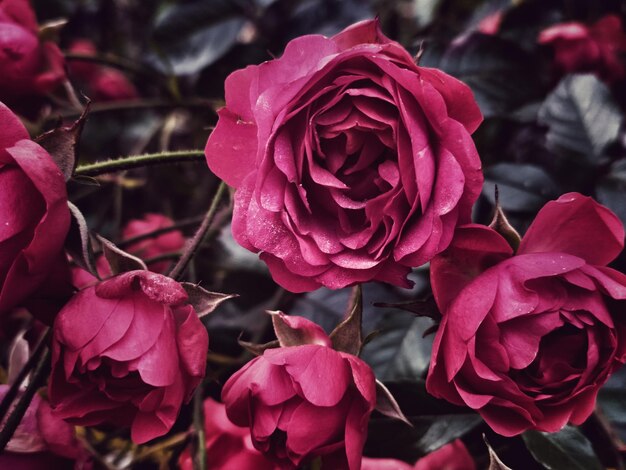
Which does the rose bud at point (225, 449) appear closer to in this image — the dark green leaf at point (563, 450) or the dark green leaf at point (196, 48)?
the dark green leaf at point (563, 450)

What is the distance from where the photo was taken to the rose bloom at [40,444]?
559 mm

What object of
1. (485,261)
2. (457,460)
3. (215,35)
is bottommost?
(457,460)

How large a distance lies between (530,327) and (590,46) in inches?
21.7

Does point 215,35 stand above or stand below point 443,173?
below

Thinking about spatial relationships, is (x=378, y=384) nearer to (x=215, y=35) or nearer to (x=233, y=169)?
(x=233, y=169)

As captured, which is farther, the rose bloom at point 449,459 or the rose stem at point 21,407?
the rose bloom at point 449,459

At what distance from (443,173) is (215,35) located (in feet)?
2.18

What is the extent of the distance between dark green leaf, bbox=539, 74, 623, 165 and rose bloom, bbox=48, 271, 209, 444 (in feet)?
1.70

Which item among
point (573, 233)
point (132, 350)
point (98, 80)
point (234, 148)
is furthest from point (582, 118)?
point (98, 80)

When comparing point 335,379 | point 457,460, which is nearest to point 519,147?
point 457,460

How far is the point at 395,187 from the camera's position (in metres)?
0.44

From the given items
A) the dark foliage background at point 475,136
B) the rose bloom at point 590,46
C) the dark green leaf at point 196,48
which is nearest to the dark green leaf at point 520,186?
the dark foliage background at point 475,136

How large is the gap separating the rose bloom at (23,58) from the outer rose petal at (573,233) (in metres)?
0.52

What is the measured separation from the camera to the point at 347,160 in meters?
0.49
